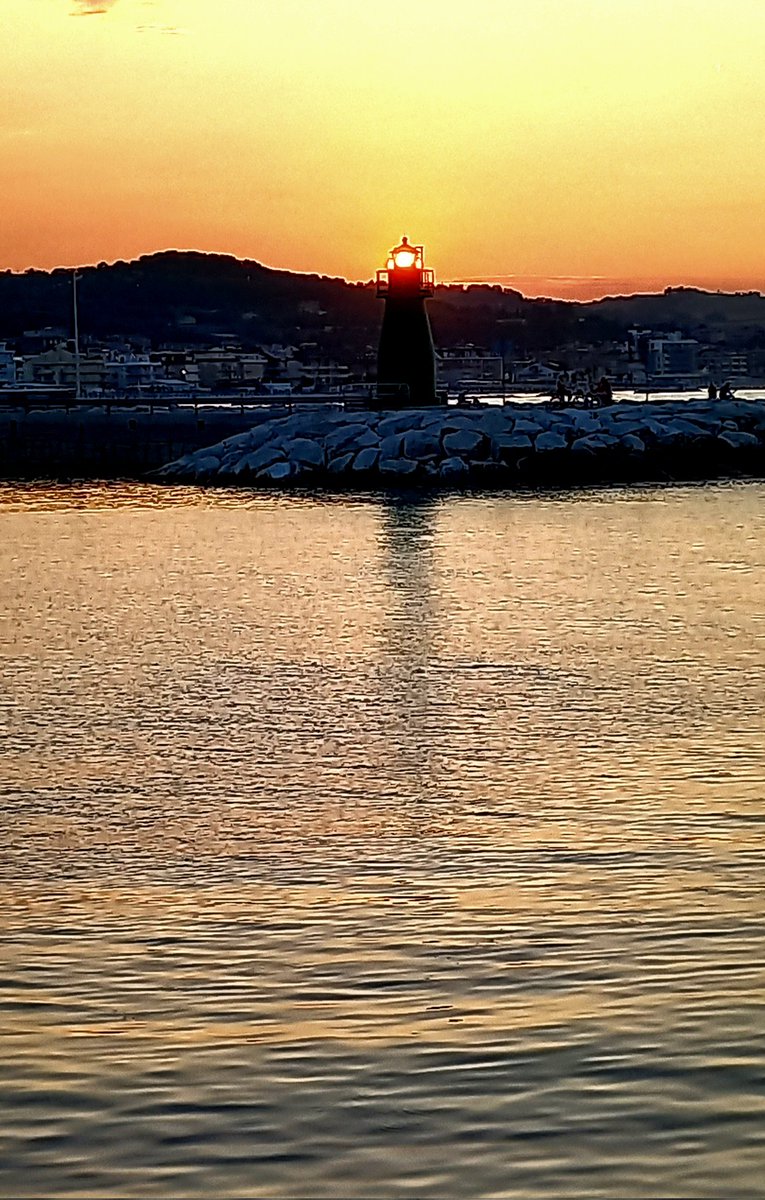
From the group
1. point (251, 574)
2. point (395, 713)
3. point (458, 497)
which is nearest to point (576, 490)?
point (458, 497)

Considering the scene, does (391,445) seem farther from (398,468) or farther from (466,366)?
(466,366)

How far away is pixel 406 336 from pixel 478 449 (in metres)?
6.17

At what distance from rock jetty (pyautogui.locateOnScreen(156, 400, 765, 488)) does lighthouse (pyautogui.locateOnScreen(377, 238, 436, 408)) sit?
6.74 feet

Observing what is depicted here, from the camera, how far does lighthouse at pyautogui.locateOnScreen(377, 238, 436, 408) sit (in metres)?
48.4

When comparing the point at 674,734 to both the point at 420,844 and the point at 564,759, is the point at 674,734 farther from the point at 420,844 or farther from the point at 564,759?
the point at 420,844

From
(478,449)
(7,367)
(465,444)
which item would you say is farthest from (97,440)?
(7,367)

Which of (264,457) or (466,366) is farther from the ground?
(466,366)

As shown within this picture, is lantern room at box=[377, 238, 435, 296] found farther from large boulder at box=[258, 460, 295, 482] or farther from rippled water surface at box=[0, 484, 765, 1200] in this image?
rippled water surface at box=[0, 484, 765, 1200]

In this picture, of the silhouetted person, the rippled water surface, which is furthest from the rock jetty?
the rippled water surface

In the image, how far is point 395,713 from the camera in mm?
12898

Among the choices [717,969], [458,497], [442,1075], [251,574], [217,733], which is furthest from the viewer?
[458,497]

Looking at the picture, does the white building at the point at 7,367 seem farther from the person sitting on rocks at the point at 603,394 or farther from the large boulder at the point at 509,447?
the large boulder at the point at 509,447

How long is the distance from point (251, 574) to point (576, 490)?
757 inches

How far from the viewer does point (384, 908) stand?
777 cm
